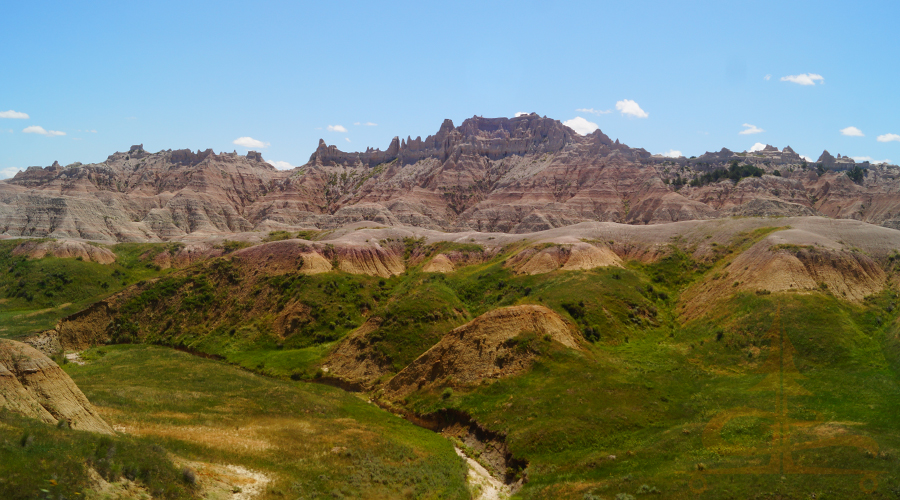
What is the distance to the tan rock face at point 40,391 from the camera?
2291cm

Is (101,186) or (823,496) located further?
(101,186)

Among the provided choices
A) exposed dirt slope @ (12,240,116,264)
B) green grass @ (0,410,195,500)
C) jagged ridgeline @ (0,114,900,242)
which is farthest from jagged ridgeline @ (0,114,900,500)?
jagged ridgeline @ (0,114,900,242)

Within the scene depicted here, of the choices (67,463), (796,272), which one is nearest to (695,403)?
(796,272)

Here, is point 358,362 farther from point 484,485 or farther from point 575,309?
point 484,485

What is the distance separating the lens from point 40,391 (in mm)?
24797

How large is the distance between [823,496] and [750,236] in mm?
68947

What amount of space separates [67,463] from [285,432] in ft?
54.7

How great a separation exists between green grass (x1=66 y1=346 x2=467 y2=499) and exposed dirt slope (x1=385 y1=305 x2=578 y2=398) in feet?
18.9

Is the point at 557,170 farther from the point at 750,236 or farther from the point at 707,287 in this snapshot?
the point at 707,287

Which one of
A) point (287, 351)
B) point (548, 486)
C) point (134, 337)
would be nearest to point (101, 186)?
point (134, 337)

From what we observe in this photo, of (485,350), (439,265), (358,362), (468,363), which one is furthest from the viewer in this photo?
(439,265)

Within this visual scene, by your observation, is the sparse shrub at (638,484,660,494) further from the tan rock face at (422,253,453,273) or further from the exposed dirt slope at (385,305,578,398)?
the tan rock face at (422,253,453,273)

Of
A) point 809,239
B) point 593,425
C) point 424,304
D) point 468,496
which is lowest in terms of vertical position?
point 468,496

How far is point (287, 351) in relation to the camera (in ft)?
228
